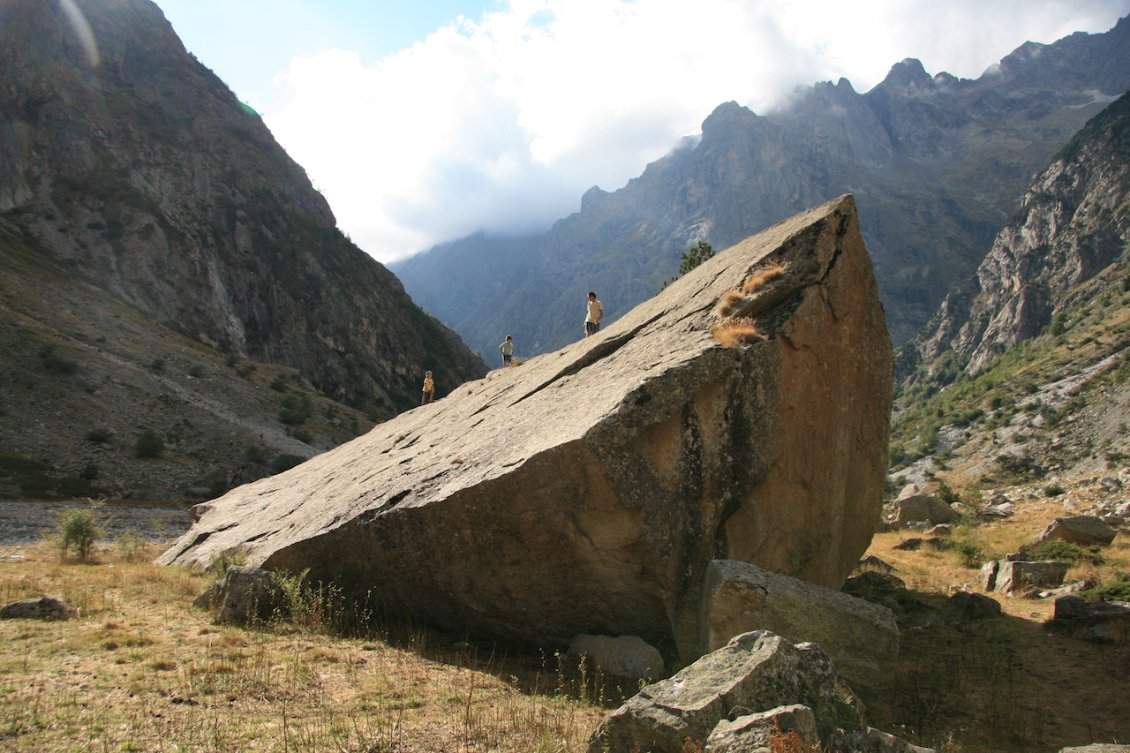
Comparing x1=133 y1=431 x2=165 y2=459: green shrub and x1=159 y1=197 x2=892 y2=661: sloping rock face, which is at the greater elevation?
x1=133 y1=431 x2=165 y2=459: green shrub

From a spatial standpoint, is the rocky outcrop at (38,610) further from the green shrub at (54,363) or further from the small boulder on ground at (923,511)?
the green shrub at (54,363)

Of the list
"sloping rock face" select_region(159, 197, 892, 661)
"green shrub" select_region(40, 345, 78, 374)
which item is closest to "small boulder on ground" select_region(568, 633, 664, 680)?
"sloping rock face" select_region(159, 197, 892, 661)

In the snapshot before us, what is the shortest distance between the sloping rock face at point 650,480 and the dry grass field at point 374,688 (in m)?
0.94

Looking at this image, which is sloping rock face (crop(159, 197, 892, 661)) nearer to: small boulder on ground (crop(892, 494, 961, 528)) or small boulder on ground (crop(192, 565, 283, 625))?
small boulder on ground (crop(192, 565, 283, 625))

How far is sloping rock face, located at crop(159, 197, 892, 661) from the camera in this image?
28.8 ft

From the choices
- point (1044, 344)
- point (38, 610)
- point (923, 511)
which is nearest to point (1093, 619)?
point (38, 610)

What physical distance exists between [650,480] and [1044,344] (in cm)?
10879

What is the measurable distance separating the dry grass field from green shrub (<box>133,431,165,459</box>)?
2385 centimetres

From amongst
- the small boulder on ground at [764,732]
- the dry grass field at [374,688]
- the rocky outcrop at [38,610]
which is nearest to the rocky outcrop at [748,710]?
the small boulder on ground at [764,732]

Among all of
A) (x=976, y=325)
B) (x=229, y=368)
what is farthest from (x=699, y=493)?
(x=976, y=325)

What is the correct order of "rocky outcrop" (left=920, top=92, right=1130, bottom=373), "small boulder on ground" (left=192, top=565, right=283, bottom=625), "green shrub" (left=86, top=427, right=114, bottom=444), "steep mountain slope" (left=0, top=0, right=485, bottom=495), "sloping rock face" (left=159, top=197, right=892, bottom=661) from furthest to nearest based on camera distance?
"rocky outcrop" (left=920, top=92, right=1130, bottom=373)
"steep mountain slope" (left=0, top=0, right=485, bottom=495)
"green shrub" (left=86, top=427, right=114, bottom=444)
"small boulder on ground" (left=192, top=565, right=283, bottom=625)
"sloping rock face" (left=159, top=197, right=892, bottom=661)

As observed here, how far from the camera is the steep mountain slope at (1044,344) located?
203 ft

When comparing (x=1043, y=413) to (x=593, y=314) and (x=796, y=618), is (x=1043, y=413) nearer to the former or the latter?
(x=593, y=314)

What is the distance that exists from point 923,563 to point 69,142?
247 ft
